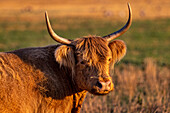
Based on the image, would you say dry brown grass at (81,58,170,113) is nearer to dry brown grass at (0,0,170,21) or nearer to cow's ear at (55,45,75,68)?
cow's ear at (55,45,75,68)

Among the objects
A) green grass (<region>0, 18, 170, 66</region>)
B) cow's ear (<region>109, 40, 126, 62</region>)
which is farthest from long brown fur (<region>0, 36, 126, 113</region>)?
green grass (<region>0, 18, 170, 66</region>)

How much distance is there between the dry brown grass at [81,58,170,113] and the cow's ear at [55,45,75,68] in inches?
76.7

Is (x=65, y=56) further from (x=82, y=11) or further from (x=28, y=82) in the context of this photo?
(x=82, y=11)

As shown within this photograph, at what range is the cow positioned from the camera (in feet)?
15.3

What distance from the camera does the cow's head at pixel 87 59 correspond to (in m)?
4.74

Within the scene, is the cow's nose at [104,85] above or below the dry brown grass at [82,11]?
below

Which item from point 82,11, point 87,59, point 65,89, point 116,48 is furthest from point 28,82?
point 82,11

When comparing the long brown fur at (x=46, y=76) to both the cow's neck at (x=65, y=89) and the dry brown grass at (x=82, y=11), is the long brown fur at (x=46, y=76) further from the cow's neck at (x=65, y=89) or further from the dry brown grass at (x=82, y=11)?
the dry brown grass at (x=82, y=11)

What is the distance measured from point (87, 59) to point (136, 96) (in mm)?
3435

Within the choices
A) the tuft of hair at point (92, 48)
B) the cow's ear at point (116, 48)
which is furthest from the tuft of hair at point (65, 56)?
the cow's ear at point (116, 48)

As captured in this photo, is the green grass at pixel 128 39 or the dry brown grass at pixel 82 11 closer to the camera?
the green grass at pixel 128 39

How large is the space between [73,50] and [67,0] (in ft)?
403

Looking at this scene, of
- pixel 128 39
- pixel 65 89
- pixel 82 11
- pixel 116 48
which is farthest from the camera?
pixel 82 11

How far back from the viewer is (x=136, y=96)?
788 cm
